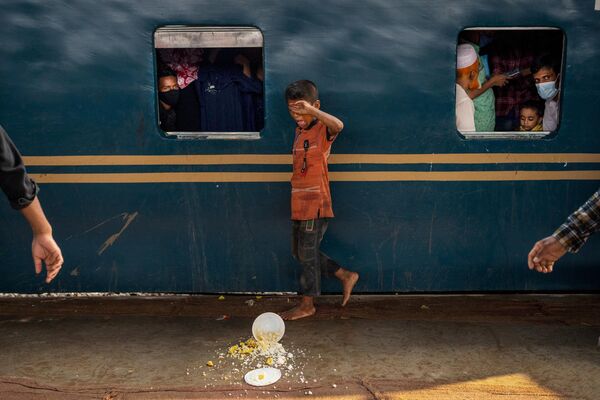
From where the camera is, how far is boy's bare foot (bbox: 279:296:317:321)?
445 centimetres

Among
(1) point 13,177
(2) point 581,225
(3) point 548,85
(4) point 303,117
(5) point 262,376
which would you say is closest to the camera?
(1) point 13,177

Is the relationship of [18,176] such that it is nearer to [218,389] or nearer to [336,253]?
[218,389]

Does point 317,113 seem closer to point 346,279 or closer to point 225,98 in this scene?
point 225,98

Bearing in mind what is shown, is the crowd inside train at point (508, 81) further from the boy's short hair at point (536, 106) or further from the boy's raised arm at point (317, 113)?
the boy's raised arm at point (317, 113)

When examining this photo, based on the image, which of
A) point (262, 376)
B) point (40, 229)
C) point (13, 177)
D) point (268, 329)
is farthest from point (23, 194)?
point (268, 329)

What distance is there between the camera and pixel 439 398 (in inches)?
131

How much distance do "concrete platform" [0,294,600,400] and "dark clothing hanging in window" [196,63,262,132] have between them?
1357mm

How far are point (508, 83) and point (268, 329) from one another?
8.51 feet

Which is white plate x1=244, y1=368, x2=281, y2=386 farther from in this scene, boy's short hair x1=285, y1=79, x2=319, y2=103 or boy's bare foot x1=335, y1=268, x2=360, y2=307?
boy's short hair x1=285, y1=79, x2=319, y2=103

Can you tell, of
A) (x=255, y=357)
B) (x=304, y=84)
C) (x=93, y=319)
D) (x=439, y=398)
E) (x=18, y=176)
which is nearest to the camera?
(x=18, y=176)

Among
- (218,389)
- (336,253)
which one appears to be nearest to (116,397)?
(218,389)

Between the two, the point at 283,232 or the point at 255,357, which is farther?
the point at 283,232

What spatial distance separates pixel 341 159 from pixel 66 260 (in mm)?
2207

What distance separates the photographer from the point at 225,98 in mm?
4723
